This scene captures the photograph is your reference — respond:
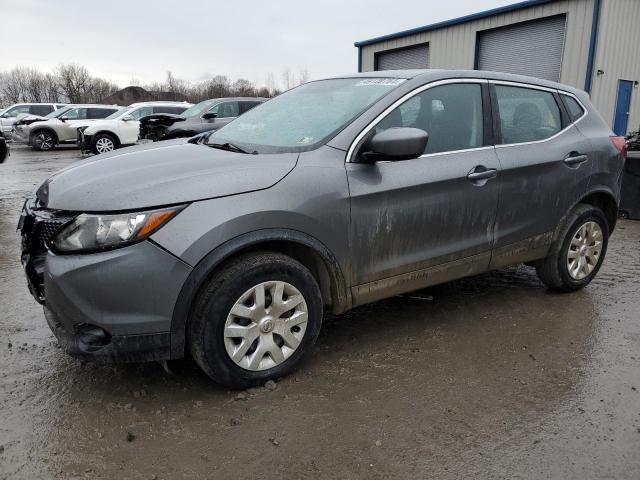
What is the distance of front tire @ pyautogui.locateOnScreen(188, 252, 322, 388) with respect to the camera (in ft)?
8.50

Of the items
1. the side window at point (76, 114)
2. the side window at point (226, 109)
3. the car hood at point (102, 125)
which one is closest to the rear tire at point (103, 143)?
the car hood at point (102, 125)

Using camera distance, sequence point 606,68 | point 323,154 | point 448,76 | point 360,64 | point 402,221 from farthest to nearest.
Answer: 1. point 360,64
2. point 606,68
3. point 448,76
4. point 402,221
5. point 323,154

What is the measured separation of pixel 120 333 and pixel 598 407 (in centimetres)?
243

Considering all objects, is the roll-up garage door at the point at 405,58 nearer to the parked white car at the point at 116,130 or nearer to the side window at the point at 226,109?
the side window at the point at 226,109

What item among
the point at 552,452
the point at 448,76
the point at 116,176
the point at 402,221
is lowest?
the point at 552,452

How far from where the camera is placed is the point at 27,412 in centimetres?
262

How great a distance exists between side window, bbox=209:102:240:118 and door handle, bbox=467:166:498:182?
9936 millimetres

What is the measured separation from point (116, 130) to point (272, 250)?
15107 mm

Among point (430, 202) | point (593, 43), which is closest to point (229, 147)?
point (430, 202)

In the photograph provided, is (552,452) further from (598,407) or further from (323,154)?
(323,154)

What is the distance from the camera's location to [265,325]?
2744 millimetres

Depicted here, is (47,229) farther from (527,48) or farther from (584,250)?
(527,48)

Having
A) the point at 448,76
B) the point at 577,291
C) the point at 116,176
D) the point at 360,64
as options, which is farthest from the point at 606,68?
the point at 116,176

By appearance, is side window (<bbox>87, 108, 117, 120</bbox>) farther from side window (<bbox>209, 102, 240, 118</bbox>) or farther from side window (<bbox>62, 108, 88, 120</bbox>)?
side window (<bbox>209, 102, 240, 118</bbox>)
